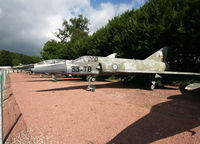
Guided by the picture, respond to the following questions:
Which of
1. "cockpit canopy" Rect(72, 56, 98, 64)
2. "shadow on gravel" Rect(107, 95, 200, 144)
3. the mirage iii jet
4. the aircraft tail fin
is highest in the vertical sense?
the aircraft tail fin

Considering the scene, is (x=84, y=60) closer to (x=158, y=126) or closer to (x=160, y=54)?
(x=158, y=126)

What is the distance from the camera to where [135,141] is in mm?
2877

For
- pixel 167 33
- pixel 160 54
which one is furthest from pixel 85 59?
pixel 167 33

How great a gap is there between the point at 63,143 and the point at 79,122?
3.63ft

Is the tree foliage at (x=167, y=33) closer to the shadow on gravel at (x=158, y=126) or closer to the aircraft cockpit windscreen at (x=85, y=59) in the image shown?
the aircraft cockpit windscreen at (x=85, y=59)

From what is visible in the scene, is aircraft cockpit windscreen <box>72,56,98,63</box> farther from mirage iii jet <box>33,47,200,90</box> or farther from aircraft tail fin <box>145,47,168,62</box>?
aircraft tail fin <box>145,47,168,62</box>

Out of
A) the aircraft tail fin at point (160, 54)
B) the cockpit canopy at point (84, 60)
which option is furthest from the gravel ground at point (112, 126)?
the aircraft tail fin at point (160, 54)

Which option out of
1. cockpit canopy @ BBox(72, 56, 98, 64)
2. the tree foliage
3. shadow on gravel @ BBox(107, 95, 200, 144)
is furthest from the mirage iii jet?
shadow on gravel @ BBox(107, 95, 200, 144)

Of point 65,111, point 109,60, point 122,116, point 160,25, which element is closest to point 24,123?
point 65,111

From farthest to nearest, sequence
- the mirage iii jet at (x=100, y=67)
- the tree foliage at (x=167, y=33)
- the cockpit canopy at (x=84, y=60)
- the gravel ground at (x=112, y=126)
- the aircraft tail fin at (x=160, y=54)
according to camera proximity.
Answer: the aircraft tail fin at (x=160, y=54) < the tree foliage at (x=167, y=33) < the cockpit canopy at (x=84, y=60) < the mirage iii jet at (x=100, y=67) < the gravel ground at (x=112, y=126)

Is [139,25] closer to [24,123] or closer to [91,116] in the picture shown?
[91,116]

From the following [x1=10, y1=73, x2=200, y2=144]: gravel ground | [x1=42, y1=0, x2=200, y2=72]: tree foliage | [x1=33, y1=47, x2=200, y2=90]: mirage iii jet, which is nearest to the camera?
[x1=10, y1=73, x2=200, y2=144]: gravel ground

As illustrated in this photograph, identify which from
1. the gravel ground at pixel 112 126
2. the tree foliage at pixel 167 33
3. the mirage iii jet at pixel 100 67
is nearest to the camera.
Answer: the gravel ground at pixel 112 126

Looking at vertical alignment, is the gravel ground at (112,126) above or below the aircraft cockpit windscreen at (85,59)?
below
